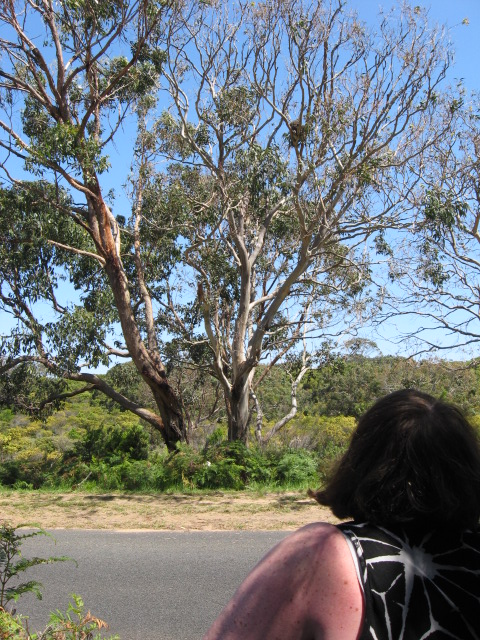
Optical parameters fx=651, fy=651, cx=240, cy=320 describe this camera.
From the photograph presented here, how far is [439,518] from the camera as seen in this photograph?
5.10 ft

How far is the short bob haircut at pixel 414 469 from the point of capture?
1.56 metres

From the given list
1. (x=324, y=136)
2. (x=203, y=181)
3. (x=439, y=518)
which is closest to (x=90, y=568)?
(x=439, y=518)

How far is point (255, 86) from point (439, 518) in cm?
1397

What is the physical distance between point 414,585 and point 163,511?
9.39 m

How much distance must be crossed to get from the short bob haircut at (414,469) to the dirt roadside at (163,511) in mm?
7389

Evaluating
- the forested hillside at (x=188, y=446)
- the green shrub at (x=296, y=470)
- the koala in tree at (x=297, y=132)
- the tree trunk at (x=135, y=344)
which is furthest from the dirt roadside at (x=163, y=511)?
the koala in tree at (x=297, y=132)

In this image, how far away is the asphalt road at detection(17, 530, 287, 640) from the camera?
17.0ft

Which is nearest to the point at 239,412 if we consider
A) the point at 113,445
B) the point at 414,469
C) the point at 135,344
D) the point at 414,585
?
the point at 135,344

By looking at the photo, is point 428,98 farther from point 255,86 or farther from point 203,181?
point 203,181

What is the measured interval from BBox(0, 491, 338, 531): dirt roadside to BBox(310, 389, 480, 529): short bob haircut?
24.2 ft

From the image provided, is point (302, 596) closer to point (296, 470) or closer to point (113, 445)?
point (296, 470)

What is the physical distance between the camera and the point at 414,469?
159 cm

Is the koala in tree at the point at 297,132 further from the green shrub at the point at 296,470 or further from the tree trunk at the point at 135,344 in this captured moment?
the green shrub at the point at 296,470

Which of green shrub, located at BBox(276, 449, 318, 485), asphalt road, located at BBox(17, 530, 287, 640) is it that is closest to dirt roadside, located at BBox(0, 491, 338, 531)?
asphalt road, located at BBox(17, 530, 287, 640)
